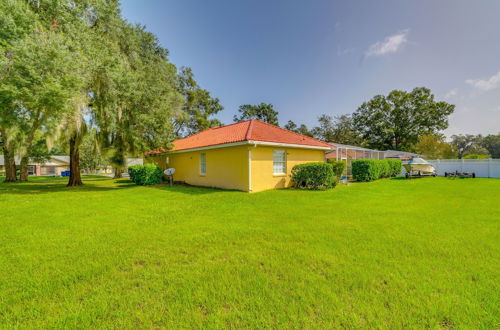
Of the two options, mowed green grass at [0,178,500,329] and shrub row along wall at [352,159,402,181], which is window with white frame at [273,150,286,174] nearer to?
mowed green grass at [0,178,500,329]

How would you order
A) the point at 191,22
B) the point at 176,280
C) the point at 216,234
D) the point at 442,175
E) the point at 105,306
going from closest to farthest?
the point at 105,306 → the point at 176,280 → the point at 216,234 → the point at 191,22 → the point at 442,175

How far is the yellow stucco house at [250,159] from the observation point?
10.5m

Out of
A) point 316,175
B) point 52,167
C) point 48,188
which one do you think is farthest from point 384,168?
point 52,167

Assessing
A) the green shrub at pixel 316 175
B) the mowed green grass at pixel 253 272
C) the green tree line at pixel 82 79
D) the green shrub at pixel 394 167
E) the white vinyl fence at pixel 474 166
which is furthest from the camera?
the green shrub at pixel 394 167

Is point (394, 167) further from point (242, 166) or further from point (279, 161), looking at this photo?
point (242, 166)

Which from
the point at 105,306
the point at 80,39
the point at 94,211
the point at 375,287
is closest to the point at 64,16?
the point at 80,39

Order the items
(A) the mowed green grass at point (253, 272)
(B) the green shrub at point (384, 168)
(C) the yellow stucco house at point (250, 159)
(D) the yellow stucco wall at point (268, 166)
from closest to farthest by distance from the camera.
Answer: (A) the mowed green grass at point (253, 272)
(C) the yellow stucco house at point (250, 159)
(D) the yellow stucco wall at point (268, 166)
(B) the green shrub at point (384, 168)

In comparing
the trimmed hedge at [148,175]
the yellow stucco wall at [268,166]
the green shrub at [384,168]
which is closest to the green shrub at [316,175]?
the yellow stucco wall at [268,166]

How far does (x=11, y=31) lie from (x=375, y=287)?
51.1 ft

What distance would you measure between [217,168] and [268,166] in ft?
10.5

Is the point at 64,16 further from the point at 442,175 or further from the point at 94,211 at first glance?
the point at 442,175

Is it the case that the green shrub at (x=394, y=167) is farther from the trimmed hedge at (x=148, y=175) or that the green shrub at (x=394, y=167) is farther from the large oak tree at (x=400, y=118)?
the large oak tree at (x=400, y=118)

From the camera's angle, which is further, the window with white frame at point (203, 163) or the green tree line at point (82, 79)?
the window with white frame at point (203, 163)

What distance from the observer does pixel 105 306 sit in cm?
223
